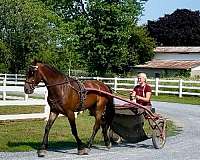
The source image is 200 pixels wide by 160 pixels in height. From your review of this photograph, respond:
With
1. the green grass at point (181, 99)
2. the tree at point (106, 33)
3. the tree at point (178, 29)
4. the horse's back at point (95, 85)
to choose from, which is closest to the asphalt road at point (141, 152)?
the horse's back at point (95, 85)

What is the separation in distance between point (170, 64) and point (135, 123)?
179 ft

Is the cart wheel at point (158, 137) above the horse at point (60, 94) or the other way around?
the other way around

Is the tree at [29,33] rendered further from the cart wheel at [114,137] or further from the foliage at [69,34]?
the cart wheel at [114,137]

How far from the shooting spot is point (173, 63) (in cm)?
6688

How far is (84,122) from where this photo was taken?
17.4m

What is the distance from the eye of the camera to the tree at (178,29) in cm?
8600

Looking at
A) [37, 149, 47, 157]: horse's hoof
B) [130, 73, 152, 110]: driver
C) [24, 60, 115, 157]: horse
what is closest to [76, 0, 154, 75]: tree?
[130, 73, 152, 110]: driver

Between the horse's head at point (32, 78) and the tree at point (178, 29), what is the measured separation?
76.3m

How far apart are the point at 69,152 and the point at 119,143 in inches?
84.7

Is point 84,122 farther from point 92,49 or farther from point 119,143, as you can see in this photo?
point 92,49

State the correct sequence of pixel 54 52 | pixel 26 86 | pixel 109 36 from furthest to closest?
1. pixel 54 52
2. pixel 109 36
3. pixel 26 86

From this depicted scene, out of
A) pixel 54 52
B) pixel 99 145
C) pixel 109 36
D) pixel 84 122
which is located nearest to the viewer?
pixel 99 145

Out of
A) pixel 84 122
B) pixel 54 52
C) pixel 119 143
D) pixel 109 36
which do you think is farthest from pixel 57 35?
pixel 119 143

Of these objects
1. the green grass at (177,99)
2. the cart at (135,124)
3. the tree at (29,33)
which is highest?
the tree at (29,33)
